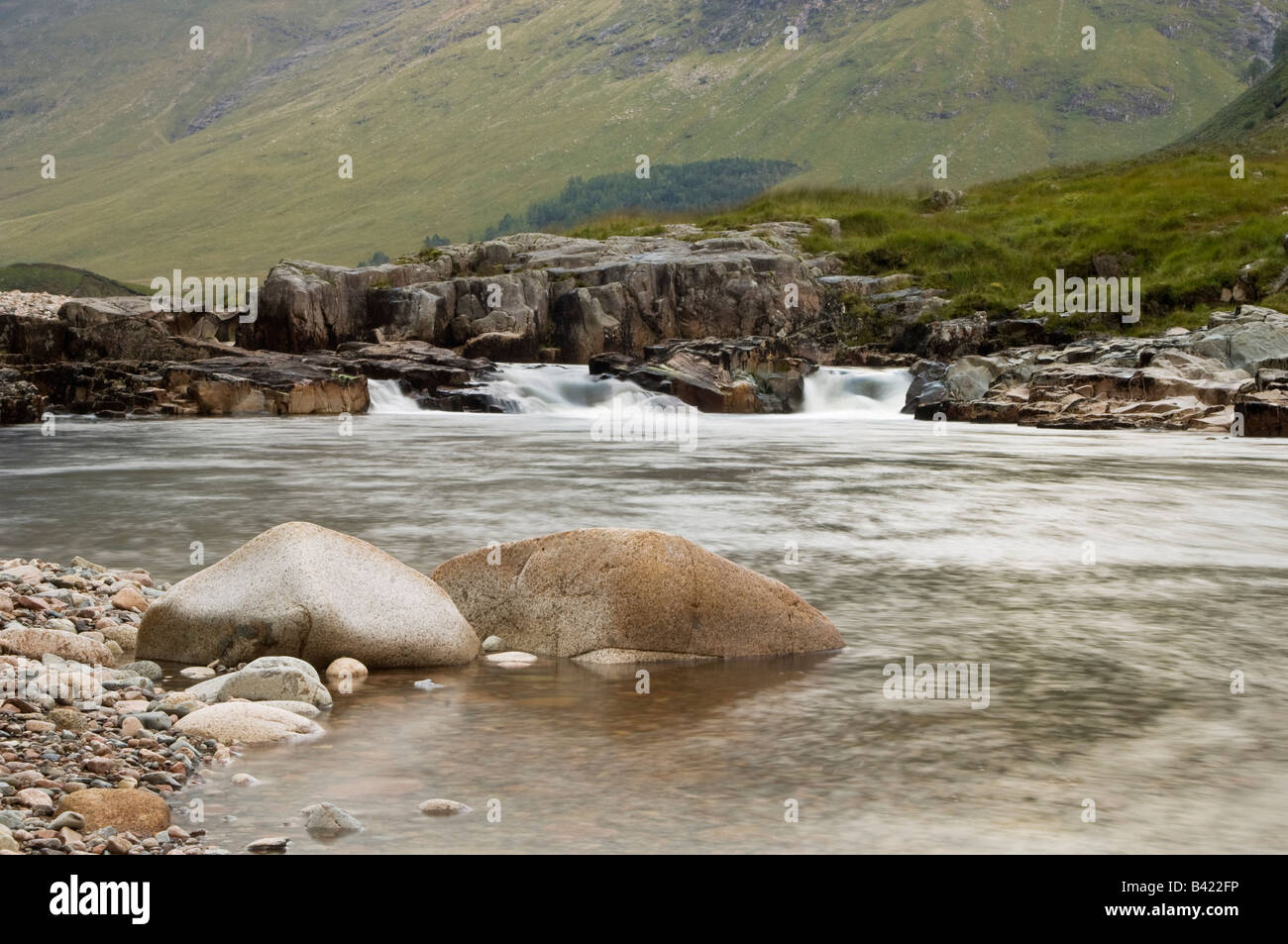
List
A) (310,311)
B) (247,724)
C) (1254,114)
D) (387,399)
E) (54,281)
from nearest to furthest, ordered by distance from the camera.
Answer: (247,724), (387,399), (310,311), (54,281), (1254,114)

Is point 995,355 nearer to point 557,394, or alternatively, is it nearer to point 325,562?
point 557,394

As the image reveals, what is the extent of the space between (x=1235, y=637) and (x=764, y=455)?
19500 millimetres

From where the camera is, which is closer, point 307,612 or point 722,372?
point 307,612

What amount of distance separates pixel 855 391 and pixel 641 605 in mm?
41475

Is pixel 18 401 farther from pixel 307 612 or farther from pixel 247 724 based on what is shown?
pixel 247 724

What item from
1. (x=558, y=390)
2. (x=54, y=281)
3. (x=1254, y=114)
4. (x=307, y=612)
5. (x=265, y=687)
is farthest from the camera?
(x=1254, y=114)

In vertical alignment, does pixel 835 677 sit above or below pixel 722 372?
below

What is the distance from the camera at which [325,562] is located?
32.5ft

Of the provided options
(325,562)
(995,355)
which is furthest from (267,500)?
(995,355)

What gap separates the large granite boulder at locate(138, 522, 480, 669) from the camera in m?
9.55

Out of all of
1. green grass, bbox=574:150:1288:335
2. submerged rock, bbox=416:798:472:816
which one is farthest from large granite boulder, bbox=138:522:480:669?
green grass, bbox=574:150:1288:335

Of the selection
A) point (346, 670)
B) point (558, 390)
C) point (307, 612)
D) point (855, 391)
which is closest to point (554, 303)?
point (558, 390)

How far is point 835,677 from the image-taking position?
948cm

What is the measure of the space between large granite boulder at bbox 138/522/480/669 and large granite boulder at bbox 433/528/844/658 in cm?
61
